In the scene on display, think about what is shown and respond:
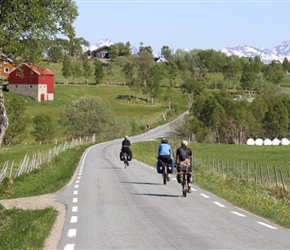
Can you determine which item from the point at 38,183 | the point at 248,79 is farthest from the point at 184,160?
the point at 248,79

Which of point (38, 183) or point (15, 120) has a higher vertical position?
point (15, 120)

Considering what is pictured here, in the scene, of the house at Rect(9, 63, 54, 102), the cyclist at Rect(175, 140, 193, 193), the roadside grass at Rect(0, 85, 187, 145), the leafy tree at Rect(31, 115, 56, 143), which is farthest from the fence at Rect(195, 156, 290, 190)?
the house at Rect(9, 63, 54, 102)

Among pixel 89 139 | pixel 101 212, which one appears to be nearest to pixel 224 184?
pixel 101 212

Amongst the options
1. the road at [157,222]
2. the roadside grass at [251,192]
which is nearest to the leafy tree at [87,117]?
the roadside grass at [251,192]

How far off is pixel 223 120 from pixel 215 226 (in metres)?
86.0

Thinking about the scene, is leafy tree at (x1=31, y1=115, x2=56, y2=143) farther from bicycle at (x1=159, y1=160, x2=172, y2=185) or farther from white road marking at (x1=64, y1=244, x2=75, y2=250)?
white road marking at (x1=64, y1=244, x2=75, y2=250)

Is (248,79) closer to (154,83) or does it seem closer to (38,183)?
(154,83)

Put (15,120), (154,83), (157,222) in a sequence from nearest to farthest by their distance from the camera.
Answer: (157,222) → (15,120) → (154,83)

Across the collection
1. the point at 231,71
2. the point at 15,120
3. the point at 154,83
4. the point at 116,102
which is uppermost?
the point at 231,71

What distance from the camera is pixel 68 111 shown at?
91.1 meters

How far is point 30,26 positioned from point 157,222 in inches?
578

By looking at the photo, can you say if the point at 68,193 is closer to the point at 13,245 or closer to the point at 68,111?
the point at 13,245

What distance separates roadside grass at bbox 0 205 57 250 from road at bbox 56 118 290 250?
46 cm

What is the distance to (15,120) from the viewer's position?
285ft
